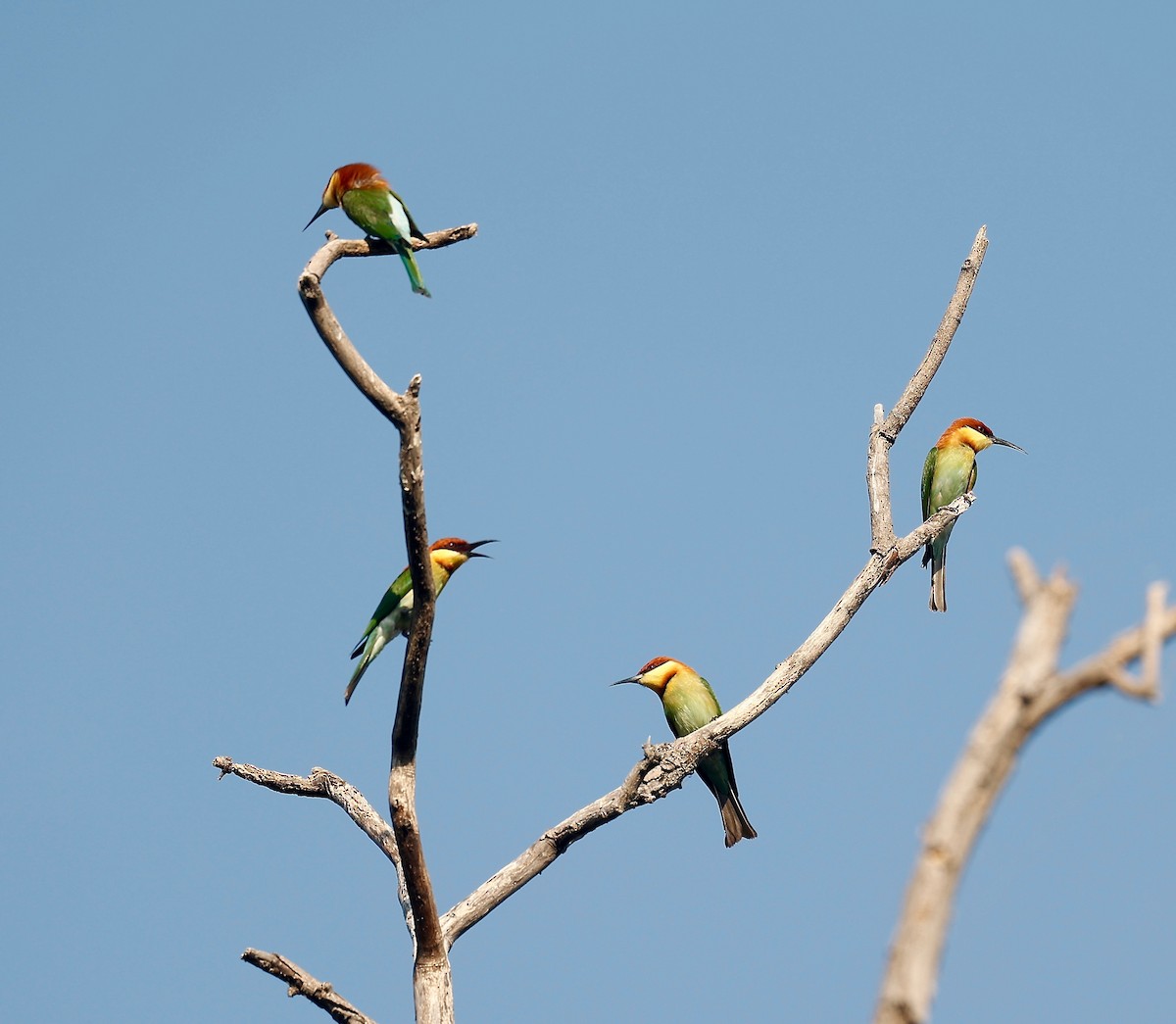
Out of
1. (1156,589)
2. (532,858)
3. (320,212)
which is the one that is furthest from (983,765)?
(320,212)

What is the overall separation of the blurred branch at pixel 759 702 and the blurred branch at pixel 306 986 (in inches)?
16.8

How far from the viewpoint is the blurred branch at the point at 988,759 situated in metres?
1.49

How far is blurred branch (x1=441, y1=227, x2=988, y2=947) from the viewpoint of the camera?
15.4 feet

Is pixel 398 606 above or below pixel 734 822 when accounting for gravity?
above

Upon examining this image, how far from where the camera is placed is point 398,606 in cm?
545

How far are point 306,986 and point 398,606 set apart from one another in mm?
1650

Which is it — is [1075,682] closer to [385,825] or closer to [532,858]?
[532,858]

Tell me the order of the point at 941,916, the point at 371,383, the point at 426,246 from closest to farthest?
the point at 941,916 → the point at 371,383 → the point at 426,246

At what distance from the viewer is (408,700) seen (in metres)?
4.33

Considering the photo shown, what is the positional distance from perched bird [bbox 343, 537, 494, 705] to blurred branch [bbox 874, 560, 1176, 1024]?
158 inches

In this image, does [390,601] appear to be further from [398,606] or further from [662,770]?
[662,770]

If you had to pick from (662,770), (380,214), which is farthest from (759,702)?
(380,214)

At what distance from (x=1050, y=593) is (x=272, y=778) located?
4361 millimetres

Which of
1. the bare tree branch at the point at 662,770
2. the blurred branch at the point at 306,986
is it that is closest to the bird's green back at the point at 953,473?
the bare tree branch at the point at 662,770
